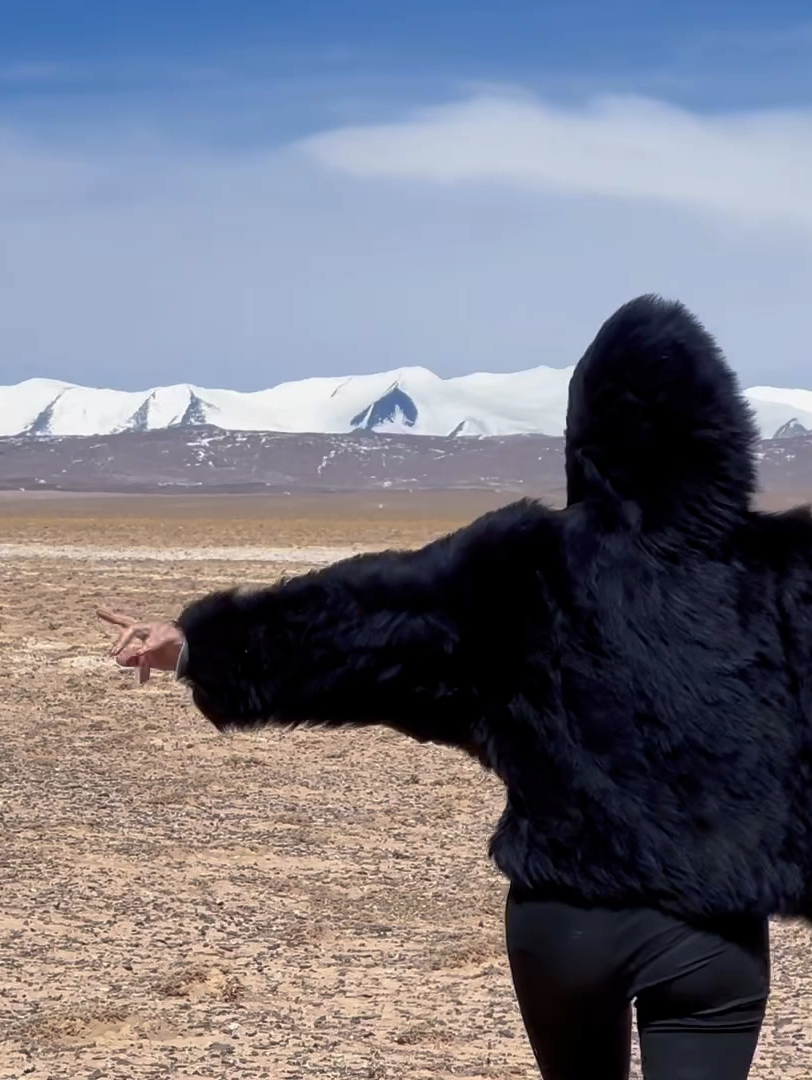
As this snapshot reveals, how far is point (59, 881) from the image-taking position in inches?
220

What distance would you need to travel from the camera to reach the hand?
7.62 feet

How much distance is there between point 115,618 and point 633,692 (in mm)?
891

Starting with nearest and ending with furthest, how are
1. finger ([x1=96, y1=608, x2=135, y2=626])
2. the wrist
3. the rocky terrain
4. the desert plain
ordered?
the wrist < finger ([x1=96, y1=608, x2=135, y2=626]) < the desert plain < the rocky terrain

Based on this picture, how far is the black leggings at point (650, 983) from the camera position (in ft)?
6.50

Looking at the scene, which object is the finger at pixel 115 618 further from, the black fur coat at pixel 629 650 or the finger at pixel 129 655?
the black fur coat at pixel 629 650

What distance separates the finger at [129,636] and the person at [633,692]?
34 cm

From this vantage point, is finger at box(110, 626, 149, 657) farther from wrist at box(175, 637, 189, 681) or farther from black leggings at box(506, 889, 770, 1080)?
black leggings at box(506, 889, 770, 1080)

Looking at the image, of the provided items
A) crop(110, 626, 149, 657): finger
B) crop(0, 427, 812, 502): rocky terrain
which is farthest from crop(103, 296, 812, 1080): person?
crop(0, 427, 812, 502): rocky terrain

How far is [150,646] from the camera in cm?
233

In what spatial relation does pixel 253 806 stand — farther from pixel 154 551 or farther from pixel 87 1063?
pixel 154 551

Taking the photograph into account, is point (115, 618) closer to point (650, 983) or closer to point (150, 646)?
point (150, 646)

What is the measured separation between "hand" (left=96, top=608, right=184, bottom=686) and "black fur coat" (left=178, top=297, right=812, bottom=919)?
25cm

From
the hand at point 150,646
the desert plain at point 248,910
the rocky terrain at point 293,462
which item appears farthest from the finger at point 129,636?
the rocky terrain at point 293,462

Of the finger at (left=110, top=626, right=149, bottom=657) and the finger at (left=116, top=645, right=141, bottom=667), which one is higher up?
the finger at (left=110, top=626, right=149, bottom=657)
